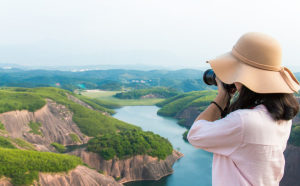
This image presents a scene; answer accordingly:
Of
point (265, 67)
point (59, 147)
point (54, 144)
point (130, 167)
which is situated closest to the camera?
point (265, 67)

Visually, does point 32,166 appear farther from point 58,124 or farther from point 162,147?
point 58,124

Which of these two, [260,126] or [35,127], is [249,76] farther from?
[35,127]

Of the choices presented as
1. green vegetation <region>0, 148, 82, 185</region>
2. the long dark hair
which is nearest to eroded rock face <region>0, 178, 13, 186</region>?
green vegetation <region>0, 148, 82, 185</region>

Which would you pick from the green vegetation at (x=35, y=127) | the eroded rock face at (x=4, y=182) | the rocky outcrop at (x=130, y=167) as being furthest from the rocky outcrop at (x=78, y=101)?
the eroded rock face at (x=4, y=182)

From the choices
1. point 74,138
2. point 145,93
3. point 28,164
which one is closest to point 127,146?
point 28,164

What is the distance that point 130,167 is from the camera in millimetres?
23219

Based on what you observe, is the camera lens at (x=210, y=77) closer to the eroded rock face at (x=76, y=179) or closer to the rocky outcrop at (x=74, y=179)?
the rocky outcrop at (x=74, y=179)

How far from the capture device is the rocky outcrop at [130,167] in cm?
2281

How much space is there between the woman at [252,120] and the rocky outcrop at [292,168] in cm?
1961

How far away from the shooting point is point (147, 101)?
66875 mm

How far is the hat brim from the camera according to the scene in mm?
1768

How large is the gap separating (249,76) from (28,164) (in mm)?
15492

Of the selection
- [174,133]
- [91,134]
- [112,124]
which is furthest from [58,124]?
[174,133]

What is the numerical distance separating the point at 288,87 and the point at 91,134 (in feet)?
110
